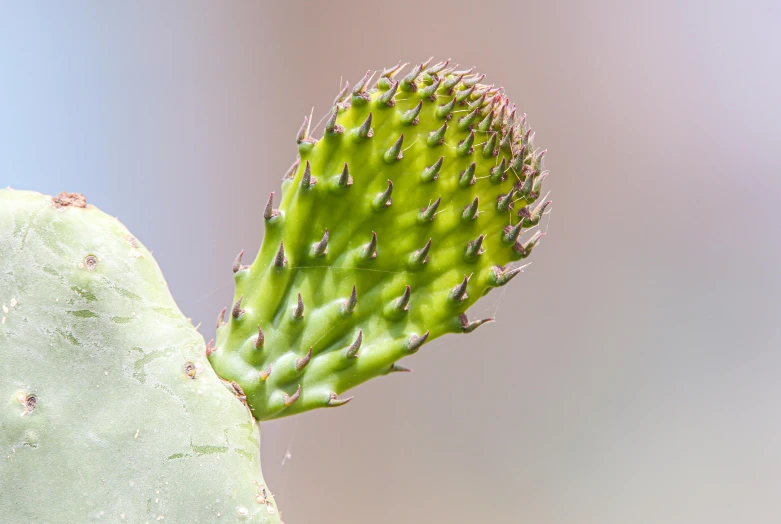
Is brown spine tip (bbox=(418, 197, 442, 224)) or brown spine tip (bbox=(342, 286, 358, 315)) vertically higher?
brown spine tip (bbox=(418, 197, 442, 224))

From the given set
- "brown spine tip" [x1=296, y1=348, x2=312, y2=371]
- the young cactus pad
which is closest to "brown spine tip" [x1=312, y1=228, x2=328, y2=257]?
the young cactus pad

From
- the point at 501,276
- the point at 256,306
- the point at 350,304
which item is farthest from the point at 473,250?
the point at 256,306

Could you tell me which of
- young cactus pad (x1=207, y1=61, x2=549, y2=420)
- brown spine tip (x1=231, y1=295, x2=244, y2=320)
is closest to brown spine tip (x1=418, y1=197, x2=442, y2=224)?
young cactus pad (x1=207, y1=61, x2=549, y2=420)

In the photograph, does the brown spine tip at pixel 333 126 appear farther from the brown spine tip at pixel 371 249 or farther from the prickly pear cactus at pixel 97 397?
the prickly pear cactus at pixel 97 397

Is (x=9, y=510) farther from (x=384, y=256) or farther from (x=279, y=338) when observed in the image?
(x=384, y=256)

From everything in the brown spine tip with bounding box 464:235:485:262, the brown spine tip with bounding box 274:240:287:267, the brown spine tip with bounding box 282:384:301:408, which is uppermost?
the brown spine tip with bounding box 464:235:485:262

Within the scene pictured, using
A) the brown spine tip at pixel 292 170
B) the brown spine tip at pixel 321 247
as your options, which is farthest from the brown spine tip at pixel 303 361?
the brown spine tip at pixel 292 170

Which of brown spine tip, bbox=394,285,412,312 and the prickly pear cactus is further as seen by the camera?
brown spine tip, bbox=394,285,412,312

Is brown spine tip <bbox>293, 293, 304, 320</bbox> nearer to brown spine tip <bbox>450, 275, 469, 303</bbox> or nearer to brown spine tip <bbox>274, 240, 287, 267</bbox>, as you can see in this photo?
brown spine tip <bbox>274, 240, 287, 267</bbox>
